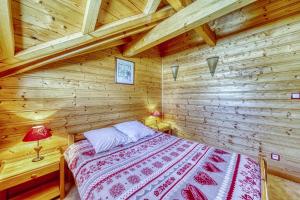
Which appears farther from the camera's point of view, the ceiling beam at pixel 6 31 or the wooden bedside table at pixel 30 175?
the wooden bedside table at pixel 30 175

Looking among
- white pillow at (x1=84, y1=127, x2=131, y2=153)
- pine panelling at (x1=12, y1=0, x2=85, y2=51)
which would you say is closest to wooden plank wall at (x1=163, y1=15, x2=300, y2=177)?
white pillow at (x1=84, y1=127, x2=131, y2=153)

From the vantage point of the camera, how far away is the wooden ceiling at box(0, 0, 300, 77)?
48.3 inches

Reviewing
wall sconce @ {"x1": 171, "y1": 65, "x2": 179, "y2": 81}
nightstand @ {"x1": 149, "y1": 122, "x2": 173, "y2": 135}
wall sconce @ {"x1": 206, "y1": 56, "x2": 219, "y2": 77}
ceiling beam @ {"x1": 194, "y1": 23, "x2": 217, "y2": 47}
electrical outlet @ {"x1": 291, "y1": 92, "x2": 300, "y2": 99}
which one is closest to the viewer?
electrical outlet @ {"x1": 291, "y1": 92, "x2": 300, "y2": 99}

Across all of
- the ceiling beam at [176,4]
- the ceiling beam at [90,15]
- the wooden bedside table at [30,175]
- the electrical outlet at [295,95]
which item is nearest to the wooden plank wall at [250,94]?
the electrical outlet at [295,95]

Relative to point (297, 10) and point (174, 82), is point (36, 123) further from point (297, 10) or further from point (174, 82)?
point (297, 10)

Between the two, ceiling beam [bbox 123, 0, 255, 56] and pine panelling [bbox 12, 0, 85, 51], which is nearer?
pine panelling [bbox 12, 0, 85, 51]

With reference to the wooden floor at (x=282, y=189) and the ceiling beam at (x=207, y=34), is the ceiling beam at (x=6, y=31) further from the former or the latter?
the wooden floor at (x=282, y=189)

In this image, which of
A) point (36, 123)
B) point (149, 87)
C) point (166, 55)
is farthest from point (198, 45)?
point (36, 123)

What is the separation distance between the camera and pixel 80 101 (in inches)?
94.0

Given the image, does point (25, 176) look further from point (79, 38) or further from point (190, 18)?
point (190, 18)

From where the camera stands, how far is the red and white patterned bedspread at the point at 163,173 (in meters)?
1.17

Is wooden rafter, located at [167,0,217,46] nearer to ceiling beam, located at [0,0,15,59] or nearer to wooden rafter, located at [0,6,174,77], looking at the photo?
wooden rafter, located at [0,6,174,77]

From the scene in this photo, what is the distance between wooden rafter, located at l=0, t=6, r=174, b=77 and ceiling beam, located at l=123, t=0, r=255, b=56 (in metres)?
0.16

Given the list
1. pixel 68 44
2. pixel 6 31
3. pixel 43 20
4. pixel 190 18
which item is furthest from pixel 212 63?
pixel 6 31
